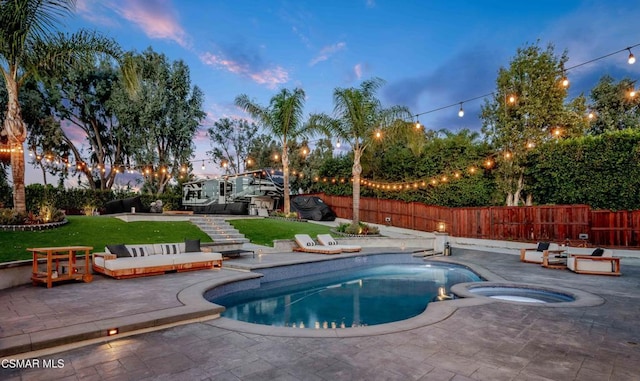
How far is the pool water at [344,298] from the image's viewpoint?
22.7 feet

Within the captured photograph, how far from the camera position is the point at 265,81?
24125 millimetres

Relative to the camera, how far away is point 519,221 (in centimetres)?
1692

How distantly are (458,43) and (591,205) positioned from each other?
1310 cm

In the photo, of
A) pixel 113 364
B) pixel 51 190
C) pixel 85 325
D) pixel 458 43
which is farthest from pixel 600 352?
pixel 51 190

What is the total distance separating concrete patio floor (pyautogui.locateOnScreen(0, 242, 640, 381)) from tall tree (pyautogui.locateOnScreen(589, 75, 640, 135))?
2352 centimetres

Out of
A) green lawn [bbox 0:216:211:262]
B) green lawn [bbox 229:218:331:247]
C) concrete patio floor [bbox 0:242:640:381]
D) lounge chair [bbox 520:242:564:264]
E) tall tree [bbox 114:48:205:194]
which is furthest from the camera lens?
tall tree [bbox 114:48:205:194]

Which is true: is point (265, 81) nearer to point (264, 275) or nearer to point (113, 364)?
point (264, 275)

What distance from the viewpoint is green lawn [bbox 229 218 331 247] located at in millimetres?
16594

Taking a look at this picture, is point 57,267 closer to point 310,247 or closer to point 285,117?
point 310,247

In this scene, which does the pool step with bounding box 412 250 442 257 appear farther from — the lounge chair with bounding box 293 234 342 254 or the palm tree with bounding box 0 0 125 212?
the palm tree with bounding box 0 0 125 212

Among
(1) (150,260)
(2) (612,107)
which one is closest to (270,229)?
(1) (150,260)

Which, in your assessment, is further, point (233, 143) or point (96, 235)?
point (233, 143)

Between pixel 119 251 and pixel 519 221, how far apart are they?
17.3 metres

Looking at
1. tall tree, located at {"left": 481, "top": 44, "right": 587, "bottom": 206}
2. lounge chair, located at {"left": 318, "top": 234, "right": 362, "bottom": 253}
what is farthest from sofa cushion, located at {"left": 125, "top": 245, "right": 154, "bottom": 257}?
tall tree, located at {"left": 481, "top": 44, "right": 587, "bottom": 206}
